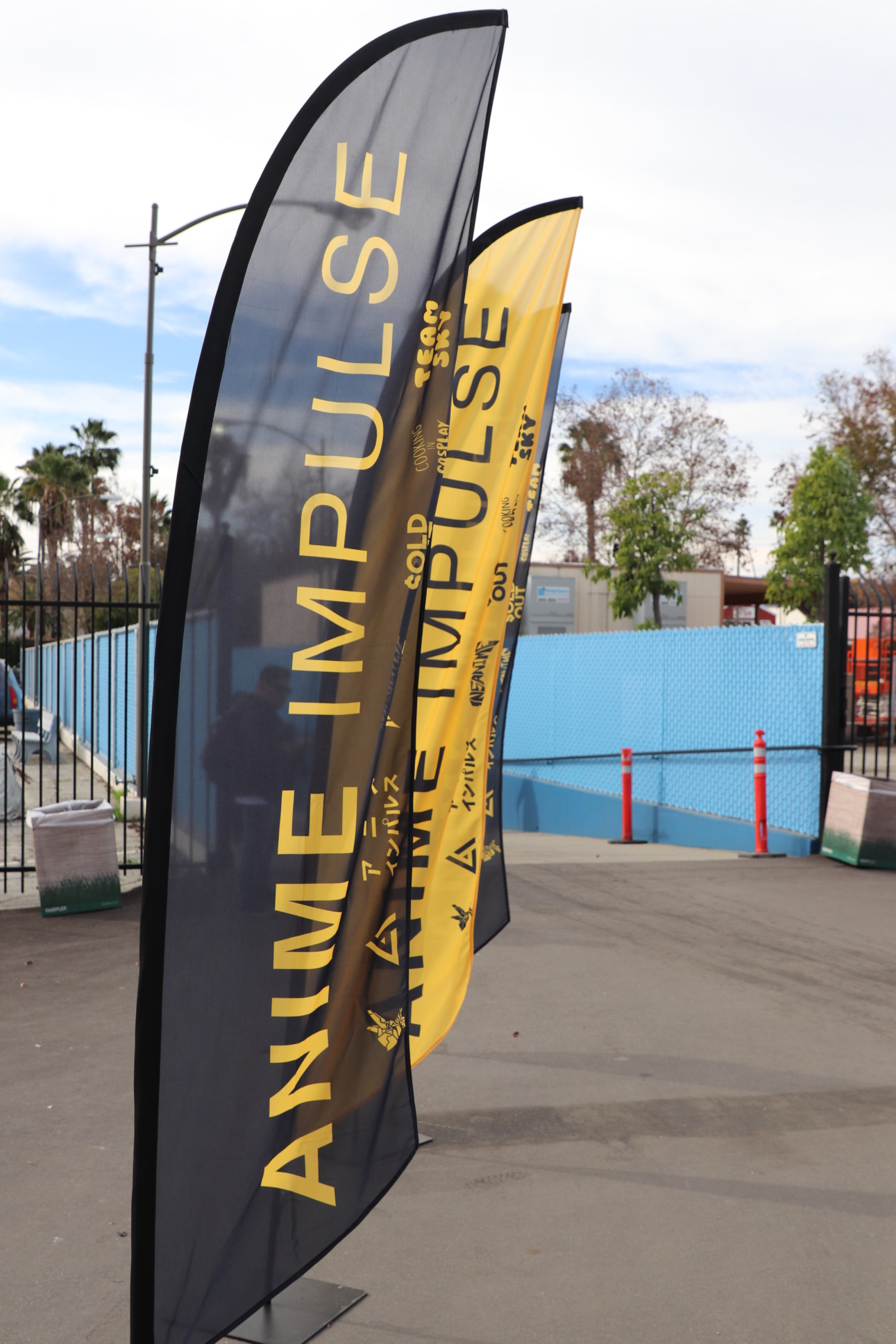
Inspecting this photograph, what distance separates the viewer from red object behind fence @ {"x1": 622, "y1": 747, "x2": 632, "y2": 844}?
1313 cm

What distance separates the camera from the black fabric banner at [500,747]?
5.70 metres

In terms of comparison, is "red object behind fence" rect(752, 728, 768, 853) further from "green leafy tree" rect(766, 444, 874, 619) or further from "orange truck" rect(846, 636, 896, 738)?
"green leafy tree" rect(766, 444, 874, 619)

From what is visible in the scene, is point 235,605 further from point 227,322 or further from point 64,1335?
point 64,1335

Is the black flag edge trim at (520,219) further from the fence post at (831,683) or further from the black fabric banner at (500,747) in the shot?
the fence post at (831,683)

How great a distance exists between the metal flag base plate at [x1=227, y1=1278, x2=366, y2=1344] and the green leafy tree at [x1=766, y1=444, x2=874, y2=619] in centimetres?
2883

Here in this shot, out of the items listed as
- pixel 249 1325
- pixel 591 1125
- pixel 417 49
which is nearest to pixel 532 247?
pixel 417 49

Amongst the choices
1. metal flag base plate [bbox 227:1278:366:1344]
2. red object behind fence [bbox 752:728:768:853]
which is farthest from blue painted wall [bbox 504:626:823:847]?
metal flag base plate [bbox 227:1278:366:1344]

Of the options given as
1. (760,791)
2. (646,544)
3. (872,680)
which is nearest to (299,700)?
(760,791)

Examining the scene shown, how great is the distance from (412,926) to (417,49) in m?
2.91

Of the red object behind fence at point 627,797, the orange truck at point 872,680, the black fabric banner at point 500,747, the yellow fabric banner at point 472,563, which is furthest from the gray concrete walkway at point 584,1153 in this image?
the red object behind fence at point 627,797

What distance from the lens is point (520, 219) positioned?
516cm

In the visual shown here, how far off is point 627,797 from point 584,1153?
9.25m

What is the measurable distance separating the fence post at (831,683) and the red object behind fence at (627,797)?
2.33 m

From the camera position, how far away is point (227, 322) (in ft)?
8.08
